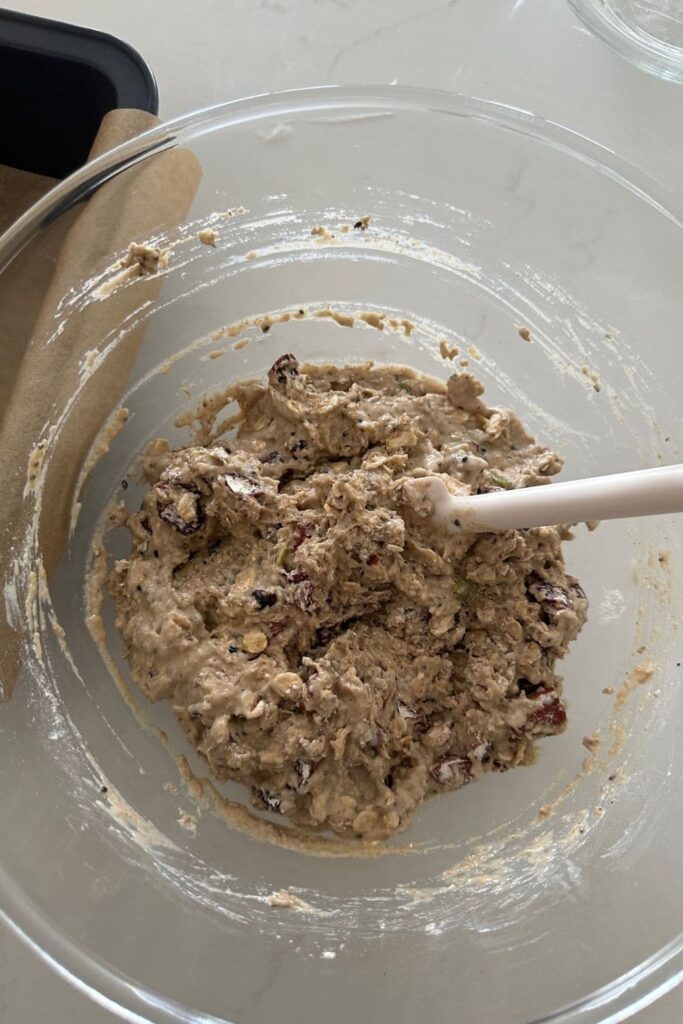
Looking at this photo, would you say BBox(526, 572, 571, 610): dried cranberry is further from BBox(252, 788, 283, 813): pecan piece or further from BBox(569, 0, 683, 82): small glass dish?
BBox(569, 0, 683, 82): small glass dish

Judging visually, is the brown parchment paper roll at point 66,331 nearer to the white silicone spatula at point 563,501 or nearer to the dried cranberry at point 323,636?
the dried cranberry at point 323,636

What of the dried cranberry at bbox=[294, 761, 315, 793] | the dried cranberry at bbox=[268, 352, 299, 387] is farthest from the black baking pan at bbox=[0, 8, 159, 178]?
the dried cranberry at bbox=[294, 761, 315, 793]

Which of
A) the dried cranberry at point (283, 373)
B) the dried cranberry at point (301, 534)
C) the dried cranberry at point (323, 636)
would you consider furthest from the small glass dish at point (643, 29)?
the dried cranberry at point (323, 636)

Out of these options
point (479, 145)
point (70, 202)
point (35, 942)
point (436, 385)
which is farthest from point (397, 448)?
point (35, 942)

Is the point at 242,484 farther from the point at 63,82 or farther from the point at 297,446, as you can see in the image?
the point at 63,82

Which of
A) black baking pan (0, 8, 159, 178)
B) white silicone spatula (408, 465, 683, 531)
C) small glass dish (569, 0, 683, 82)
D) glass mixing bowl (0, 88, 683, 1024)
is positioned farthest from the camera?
small glass dish (569, 0, 683, 82)

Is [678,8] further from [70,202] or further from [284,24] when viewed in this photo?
[70,202]
